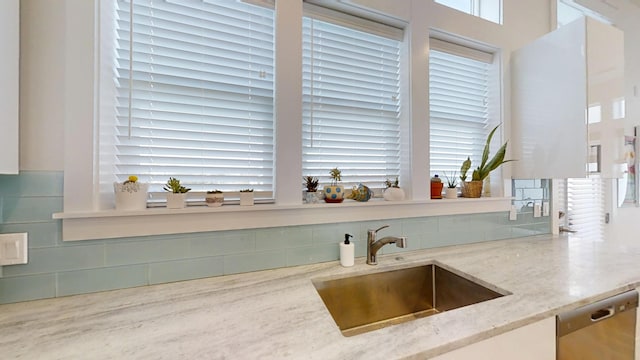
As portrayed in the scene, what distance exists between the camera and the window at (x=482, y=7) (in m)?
1.90

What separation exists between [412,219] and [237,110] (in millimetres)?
1127

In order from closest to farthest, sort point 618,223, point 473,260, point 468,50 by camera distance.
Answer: point 473,260 < point 468,50 < point 618,223

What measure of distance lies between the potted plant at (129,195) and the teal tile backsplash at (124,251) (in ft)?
0.43

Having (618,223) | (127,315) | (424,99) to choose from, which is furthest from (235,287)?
(618,223)

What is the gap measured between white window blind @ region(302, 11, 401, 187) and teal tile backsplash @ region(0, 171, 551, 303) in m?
0.36

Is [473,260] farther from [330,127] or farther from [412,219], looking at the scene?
[330,127]

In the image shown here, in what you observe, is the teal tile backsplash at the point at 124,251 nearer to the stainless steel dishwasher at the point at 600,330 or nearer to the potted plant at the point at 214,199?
the potted plant at the point at 214,199

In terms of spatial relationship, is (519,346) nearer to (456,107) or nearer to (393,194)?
(393,194)

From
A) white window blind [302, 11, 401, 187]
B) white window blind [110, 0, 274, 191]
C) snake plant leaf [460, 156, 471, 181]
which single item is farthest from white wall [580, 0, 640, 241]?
white window blind [110, 0, 274, 191]

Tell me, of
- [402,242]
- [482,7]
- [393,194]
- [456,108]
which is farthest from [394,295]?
[482,7]

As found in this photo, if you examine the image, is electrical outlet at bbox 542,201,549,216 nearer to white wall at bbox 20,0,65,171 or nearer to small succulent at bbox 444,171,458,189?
small succulent at bbox 444,171,458,189

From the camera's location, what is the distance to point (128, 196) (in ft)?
3.47

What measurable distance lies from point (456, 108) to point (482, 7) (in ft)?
2.74

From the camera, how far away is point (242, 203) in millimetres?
1229
